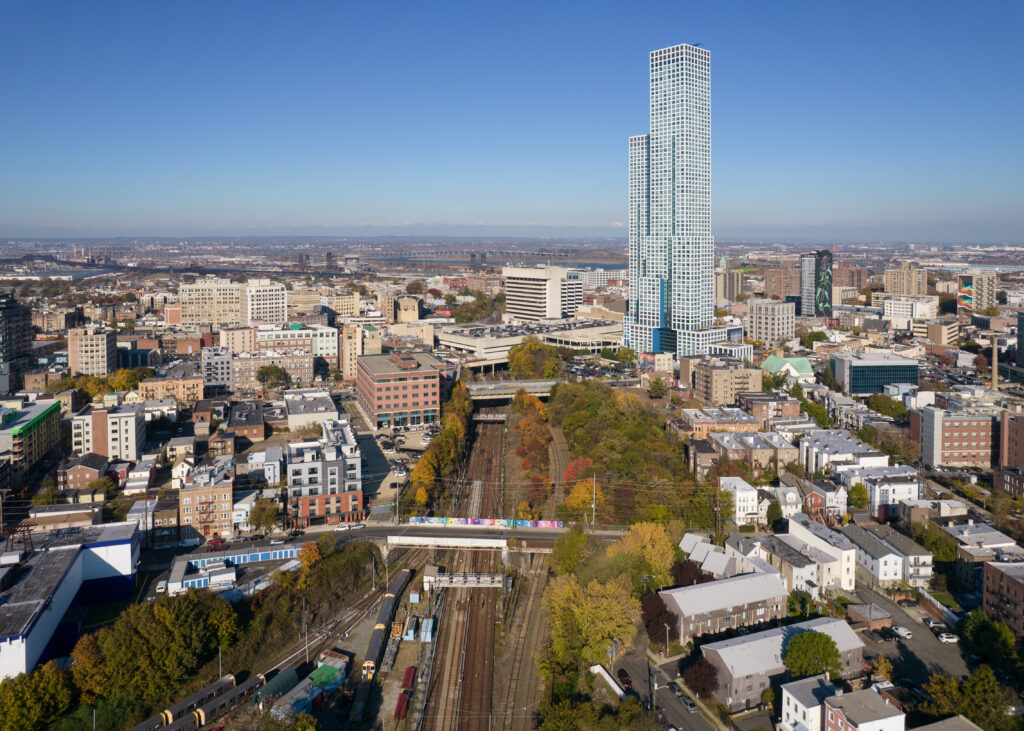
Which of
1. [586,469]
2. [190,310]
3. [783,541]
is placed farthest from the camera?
[190,310]

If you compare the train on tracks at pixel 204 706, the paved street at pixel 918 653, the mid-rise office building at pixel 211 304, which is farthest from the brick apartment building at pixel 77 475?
the mid-rise office building at pixel 211 304

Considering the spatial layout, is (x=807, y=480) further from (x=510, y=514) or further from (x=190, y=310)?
(x=190, y=310)

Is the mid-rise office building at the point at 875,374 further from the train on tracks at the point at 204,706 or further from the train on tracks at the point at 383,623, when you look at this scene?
the train on tracks at the point at 204,706

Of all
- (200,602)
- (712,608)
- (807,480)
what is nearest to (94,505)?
(200,602)

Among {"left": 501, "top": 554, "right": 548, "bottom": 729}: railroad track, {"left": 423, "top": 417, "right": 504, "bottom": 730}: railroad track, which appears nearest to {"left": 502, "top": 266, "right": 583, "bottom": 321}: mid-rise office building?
{"left": 423, "top": 417, "right": 504, "bottom": 730}: railroad track

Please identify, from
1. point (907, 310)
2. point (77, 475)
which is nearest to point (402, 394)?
point (77, 475)

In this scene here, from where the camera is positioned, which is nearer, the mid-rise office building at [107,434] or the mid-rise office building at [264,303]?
the mid-rise office building at [107,434]
